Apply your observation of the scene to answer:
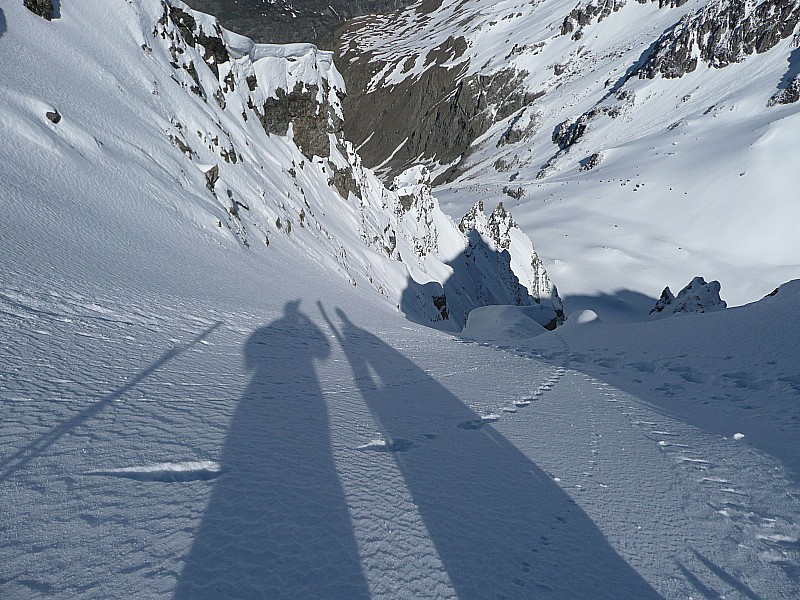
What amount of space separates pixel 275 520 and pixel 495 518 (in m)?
1.01

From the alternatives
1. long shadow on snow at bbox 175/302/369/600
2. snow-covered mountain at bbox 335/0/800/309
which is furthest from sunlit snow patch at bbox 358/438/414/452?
snow-covered mountain at bbox 335/0/800/309

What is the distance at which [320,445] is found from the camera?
268 cm

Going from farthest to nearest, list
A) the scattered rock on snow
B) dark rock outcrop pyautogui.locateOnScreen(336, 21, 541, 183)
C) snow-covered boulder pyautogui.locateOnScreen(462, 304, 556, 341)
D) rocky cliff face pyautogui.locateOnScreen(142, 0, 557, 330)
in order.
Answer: dark rock outcrop pyautogui.locateOnScreen(336, 21, 541, 183)
rocky cliff face pyautogui.locateOnScreen(142, 0, 557, 330)
snow-covered boulder pyautogui.locateOnScreen(462, 304, 556, 341)
the scattered rock on snow

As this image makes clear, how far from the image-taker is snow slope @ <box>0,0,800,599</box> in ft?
5.42

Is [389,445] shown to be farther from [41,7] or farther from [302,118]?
[302,118]

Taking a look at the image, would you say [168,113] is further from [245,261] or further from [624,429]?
[624,429]

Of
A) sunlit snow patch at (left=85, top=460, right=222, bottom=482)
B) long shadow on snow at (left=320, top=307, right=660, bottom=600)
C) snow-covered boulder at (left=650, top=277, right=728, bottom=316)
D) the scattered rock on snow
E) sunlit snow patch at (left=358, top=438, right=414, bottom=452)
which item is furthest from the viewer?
snow-covered boulder at (left=650, top=277, right=728, bottom=316)

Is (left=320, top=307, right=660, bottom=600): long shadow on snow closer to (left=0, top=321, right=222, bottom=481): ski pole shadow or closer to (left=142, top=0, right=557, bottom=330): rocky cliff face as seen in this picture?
(left=0, top=321, right=222, bottom=481): ski pole shadow

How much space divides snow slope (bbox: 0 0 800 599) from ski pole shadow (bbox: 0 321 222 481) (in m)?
0.02

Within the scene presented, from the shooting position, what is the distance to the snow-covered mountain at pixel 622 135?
39031 millimetres

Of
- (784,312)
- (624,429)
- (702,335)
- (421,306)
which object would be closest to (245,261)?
(624,429)

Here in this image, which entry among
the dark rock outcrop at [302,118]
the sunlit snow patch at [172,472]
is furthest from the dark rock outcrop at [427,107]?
the sunlit snow patch at [172,472]

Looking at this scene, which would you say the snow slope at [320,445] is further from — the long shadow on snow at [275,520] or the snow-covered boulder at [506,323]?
the snow-covered boulder at [506,323]

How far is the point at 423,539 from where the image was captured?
1.90m
